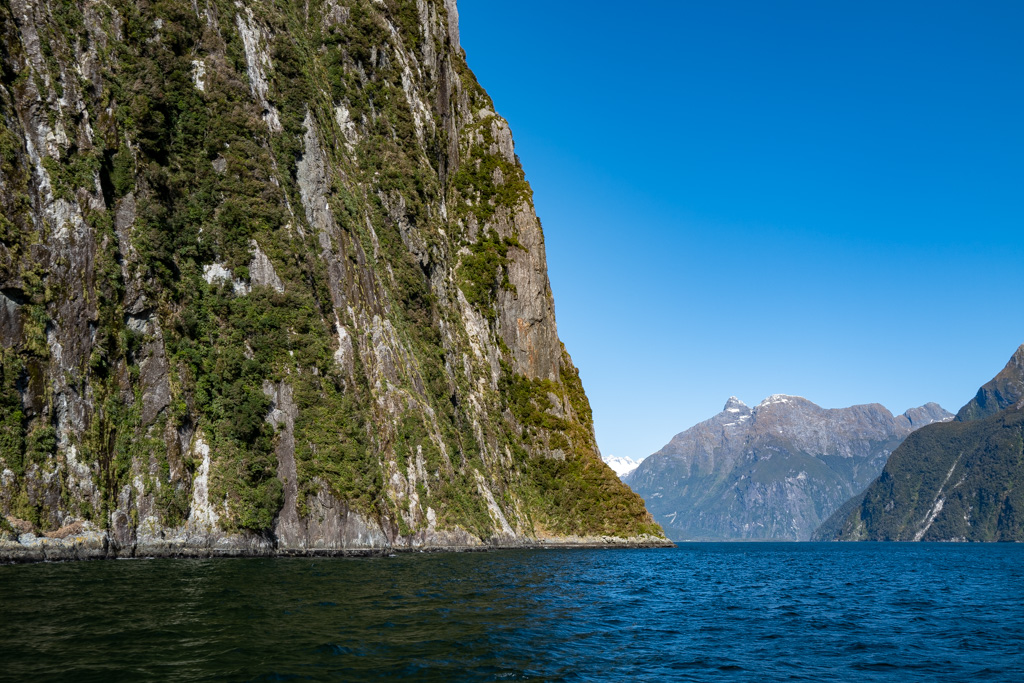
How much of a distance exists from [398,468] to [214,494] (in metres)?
19.0

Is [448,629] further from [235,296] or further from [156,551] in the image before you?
[235,296]

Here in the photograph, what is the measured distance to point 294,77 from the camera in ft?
258

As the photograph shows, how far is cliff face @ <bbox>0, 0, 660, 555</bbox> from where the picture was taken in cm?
4719

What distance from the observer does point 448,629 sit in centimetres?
2328

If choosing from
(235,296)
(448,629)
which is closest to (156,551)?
(235,296)

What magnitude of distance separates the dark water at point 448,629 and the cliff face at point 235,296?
39.6 feet

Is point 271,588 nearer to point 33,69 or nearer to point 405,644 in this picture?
point 405,644

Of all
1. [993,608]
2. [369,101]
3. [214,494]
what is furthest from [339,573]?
[369,101]

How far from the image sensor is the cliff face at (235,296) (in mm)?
47188

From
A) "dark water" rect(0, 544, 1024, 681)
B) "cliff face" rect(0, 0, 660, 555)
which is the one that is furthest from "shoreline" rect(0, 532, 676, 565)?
"dark water" rect(0, 544, 1024, 681)

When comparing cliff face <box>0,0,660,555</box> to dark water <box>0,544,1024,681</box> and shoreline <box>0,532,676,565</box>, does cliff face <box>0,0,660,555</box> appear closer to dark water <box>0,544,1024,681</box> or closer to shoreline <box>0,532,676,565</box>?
shoreline <box>0,532,676,565</box>

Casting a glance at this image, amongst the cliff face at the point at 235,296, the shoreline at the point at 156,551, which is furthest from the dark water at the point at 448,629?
the cliff face at the point at 235,296

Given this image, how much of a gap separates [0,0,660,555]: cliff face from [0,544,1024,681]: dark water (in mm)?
12066

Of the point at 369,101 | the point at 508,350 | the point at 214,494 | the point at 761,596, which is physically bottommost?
the point at 761,596
